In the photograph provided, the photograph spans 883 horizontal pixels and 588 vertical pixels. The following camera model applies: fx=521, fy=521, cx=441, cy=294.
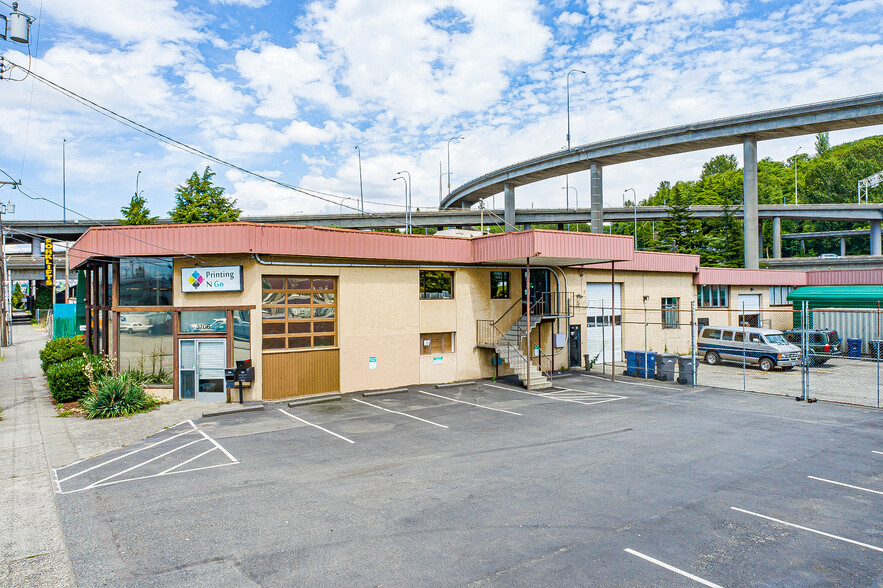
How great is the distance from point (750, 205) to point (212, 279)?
48947 millimetres

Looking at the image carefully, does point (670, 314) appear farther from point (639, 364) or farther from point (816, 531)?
point (816, 531)

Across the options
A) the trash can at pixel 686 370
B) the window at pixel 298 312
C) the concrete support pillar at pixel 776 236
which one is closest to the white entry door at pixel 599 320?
the trash can at pixel 686 370

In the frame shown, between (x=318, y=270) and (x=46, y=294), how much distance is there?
88248 mm

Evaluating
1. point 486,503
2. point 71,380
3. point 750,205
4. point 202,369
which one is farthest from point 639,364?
point 750,205

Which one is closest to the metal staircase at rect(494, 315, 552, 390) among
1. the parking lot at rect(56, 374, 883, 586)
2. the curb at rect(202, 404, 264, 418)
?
the parking lot at rect(56, 374, 883, 586)

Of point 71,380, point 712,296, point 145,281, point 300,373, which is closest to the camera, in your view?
point 71,380

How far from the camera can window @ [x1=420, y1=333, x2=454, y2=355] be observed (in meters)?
21.1

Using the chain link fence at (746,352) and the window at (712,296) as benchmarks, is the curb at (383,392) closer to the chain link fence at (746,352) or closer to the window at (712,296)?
the chain link fence at (746,352)

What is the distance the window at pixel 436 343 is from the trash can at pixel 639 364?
27.4 ft

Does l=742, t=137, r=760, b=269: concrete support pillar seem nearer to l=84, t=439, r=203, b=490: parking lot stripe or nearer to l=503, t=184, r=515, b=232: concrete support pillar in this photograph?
l=503, t=184, r=515, b=232: concrete support pillar

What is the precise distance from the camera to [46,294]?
3307 inches

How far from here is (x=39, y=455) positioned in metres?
11.7

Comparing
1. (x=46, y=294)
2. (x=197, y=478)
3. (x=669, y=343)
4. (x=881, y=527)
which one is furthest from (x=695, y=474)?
(x=46, y=294)

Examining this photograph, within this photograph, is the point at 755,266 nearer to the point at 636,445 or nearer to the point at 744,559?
the point at 636,445
